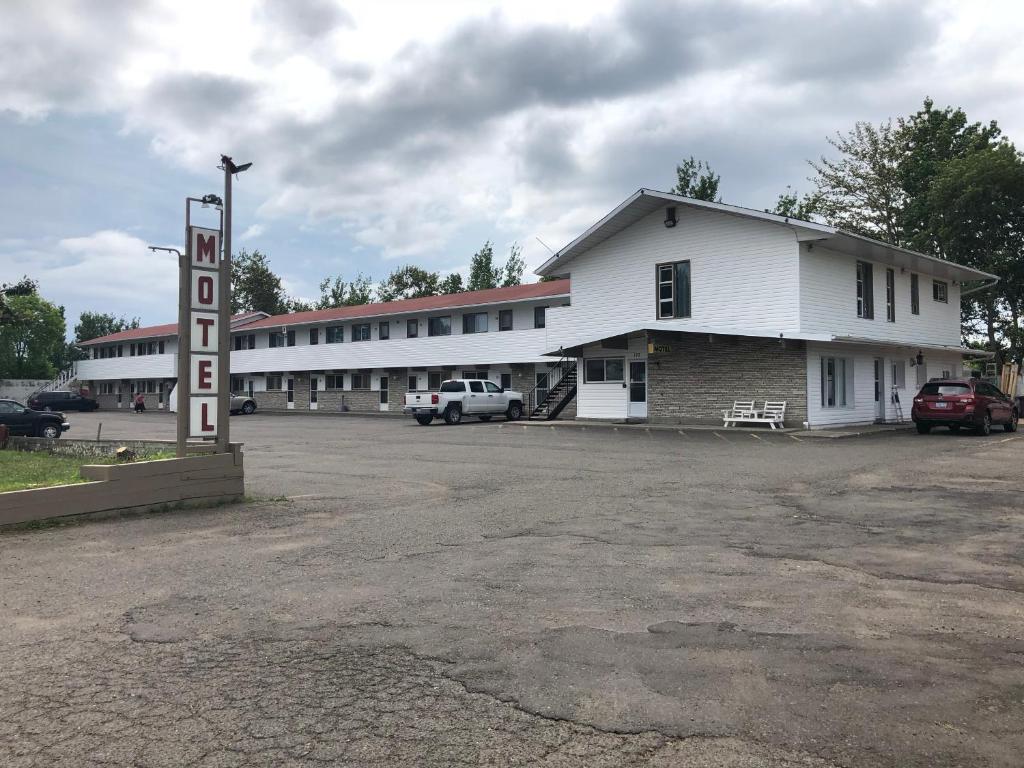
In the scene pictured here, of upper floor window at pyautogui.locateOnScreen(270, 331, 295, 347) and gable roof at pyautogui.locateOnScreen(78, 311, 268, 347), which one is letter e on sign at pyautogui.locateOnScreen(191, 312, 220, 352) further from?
gable roof at pyautogui.locateOnScreen(78, 311, 268, 347)

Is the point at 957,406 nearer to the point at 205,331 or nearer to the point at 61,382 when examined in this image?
the point at 205,331

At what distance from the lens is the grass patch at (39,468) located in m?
10.8

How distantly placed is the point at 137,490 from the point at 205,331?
2539mm

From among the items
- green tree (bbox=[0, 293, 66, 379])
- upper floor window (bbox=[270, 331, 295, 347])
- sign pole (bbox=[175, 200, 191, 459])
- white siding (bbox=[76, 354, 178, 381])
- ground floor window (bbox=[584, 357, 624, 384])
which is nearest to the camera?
sign pole (bbox=[175, 200, 191, 459])

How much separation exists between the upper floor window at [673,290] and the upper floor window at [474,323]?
51.7 ft

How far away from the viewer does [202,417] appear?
433 inches

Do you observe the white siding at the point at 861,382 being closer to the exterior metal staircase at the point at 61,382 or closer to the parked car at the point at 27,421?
the parked car at the point at 27,421

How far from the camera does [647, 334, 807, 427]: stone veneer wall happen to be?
24.0 meters

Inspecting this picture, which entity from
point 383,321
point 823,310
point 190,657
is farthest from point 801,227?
point 383,321

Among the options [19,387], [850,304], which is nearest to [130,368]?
[19,387]

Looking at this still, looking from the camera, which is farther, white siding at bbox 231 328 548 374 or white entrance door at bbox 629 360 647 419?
white siding at bbox 231 328 548 374

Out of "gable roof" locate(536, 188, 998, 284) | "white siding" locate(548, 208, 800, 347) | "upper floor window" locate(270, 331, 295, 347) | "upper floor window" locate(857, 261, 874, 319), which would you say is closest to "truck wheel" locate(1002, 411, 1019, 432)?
"upper floor window" locate(857, 261, 874, 319)

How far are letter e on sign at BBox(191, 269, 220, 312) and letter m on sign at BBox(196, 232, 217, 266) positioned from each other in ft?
0.57

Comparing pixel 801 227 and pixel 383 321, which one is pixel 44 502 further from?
pixel 383 321
